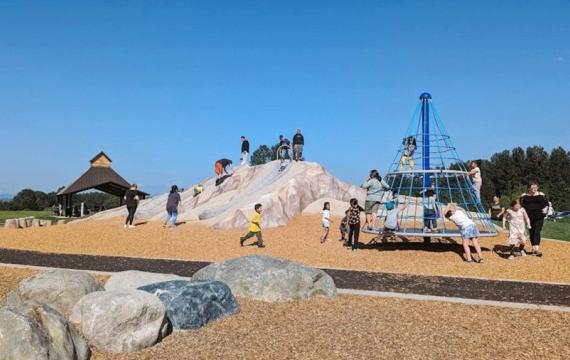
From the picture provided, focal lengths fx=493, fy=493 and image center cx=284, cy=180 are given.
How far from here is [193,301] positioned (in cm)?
627

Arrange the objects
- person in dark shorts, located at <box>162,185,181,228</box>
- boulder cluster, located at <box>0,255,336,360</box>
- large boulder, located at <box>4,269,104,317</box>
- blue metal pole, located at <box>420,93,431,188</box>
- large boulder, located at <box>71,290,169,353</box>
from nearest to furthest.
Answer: boulder cluster, located at <box>0,255,336,360</box> → large boulder, located at <box>71,290,169,353</box> → large boulder, located at <box>4,269,104,317</box> → blue metal pole, located at <box>420,93,431,188</box> → person in dark shorts, located at <box>162,185,181,228</box>

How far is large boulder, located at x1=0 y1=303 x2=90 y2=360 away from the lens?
4.14 m

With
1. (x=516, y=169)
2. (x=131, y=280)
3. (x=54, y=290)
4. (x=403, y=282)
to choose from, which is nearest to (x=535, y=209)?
(x=403, y=282)

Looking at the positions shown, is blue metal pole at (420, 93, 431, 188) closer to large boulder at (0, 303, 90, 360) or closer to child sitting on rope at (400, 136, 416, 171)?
child sitting on rope at (400, 136, 416, 171)

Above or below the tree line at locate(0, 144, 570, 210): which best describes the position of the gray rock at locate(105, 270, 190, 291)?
below

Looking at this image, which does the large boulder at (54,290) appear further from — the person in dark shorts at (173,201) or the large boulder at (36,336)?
the person in dark shorts at (173,201)

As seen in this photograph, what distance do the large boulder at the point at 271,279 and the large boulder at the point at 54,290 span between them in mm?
2122

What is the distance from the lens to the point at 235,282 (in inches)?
310

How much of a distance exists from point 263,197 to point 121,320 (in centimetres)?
1522

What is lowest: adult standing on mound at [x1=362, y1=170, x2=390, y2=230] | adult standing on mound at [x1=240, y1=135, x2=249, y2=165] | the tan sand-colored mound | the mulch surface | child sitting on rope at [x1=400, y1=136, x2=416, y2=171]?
the mulch surface

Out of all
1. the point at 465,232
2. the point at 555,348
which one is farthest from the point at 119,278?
the point at 465,232

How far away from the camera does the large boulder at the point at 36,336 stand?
163 inches

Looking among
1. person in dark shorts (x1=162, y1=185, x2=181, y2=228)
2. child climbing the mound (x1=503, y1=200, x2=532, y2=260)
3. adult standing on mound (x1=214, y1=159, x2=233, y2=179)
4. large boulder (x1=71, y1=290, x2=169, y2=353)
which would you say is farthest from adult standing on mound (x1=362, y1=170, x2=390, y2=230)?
adult standing on mound (x1=214, y1=159, x2=233, y2=179)

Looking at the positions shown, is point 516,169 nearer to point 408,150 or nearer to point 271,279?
point 408,150
